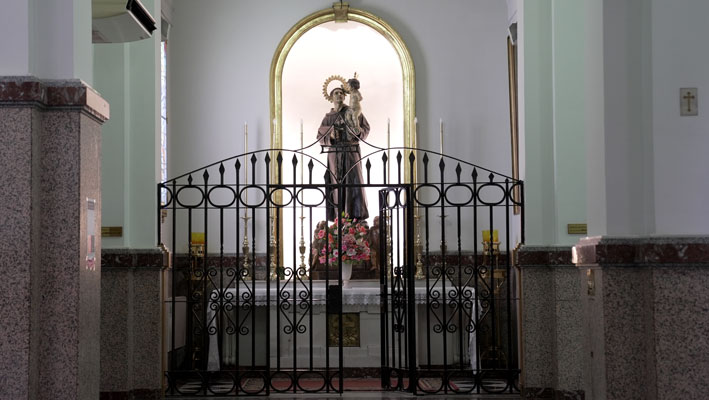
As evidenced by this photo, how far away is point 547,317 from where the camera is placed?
8.92 m

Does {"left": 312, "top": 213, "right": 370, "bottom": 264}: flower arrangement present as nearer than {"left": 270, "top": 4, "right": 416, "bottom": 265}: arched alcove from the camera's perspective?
Yes

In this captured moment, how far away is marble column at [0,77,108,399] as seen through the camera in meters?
4.85

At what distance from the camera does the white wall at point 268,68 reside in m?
12.6

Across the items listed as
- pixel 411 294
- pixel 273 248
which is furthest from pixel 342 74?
pixel 411 294

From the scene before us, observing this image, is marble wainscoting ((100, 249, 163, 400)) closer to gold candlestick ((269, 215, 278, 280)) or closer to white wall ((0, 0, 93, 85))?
gold candlestick ((269, 215, 278, 280))

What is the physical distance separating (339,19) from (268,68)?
1.27 metres

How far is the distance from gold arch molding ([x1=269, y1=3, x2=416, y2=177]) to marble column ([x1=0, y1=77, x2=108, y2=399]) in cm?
738

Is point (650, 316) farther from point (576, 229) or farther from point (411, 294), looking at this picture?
point (411, 294)

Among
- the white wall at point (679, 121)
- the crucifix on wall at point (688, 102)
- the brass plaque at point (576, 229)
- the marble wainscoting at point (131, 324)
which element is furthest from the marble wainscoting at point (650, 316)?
the marble wainscoting at point (131, 324)

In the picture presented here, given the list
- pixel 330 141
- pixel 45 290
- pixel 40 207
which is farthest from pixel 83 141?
pixel 330 141

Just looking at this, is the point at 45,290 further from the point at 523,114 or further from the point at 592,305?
the point at 523,114

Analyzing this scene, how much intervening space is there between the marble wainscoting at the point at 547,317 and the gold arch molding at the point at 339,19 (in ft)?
12.7

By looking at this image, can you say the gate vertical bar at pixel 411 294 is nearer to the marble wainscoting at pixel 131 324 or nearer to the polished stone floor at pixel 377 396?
the polished stone floor at pixel 377 396

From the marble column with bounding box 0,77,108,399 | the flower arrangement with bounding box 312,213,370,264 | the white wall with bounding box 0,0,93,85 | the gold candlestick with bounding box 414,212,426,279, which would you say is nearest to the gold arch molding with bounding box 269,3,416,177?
the gold candlestick with bounding box 414,212,426,279
